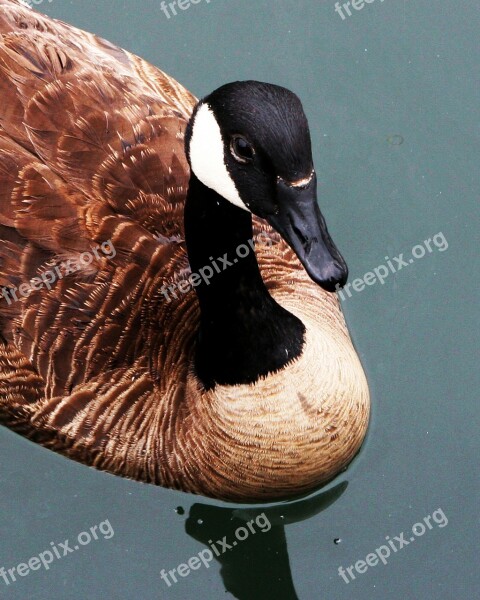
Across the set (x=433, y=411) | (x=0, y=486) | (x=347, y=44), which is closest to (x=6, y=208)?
(x=0, y=486)

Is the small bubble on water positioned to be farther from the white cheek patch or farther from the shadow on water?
the white cheek patch

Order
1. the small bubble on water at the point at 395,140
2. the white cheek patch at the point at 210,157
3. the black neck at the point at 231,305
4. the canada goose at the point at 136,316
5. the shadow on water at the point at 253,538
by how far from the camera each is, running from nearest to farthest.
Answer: the white cheek patch at the point at 210,157 → the black neck at the point at 231,305 → the canada goose at the point at 136,316 → the shadow on water at the point at 253,538 → the small bubble on water at the point at 395,140

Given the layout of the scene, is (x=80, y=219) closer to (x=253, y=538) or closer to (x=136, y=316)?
(x=136, y=316)

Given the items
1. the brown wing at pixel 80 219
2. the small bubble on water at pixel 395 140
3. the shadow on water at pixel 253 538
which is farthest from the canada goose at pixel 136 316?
the small bubble on water at pixel 395 140

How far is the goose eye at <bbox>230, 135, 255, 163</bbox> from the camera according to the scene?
14.4 ft

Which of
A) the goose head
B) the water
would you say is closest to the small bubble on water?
the water

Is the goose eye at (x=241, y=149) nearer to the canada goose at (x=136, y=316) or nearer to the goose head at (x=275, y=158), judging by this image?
the goose head at (x=275, y=158)

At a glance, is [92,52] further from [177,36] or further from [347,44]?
[347,44]

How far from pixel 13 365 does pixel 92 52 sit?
178cm

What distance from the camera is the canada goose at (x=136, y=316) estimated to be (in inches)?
210

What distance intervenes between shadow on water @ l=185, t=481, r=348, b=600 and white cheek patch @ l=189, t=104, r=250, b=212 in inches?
80.6

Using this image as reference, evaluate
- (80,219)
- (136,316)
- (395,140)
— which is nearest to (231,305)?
(136,316)

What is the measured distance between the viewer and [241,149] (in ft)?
14.5

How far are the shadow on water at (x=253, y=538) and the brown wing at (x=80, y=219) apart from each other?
1.09 meters
